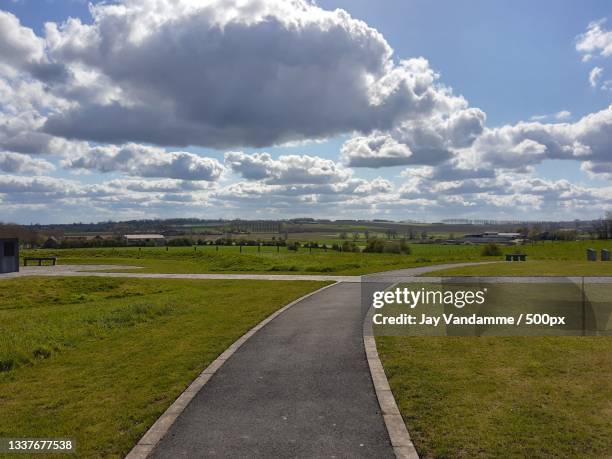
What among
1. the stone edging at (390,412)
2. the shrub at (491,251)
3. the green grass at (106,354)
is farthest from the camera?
the shrub at (491,251)

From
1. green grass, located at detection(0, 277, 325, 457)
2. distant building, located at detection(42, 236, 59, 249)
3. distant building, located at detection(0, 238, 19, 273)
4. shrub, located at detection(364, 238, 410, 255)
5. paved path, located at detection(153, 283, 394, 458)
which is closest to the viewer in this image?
paved path, located at detection(153, 283, 394, 458)

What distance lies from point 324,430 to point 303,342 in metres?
4.89

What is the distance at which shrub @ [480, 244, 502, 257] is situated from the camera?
51516 millimetres

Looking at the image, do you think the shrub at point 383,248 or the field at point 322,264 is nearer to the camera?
the field at point 322,264

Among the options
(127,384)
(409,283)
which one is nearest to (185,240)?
(409,283)

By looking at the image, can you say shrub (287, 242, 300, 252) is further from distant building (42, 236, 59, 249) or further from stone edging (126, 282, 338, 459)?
stone edging (126, 282, 338, 459)

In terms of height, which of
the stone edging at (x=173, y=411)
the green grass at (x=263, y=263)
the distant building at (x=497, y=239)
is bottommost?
the green grass at (x=263, y=263)

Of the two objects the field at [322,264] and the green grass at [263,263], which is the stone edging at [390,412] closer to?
the field at [322,264]

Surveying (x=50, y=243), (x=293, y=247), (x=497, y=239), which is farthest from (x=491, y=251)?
(x=50, y=243)

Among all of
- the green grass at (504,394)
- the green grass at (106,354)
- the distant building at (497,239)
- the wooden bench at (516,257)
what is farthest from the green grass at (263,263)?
the distant building at (497,239)

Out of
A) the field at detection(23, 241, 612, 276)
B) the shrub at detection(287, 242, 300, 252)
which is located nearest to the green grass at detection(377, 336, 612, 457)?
the field at detection(23, 241, 612, 276)

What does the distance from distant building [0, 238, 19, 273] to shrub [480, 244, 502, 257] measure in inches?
1659

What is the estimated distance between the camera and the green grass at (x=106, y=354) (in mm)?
6590

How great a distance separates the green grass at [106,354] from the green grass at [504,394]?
3.66m
